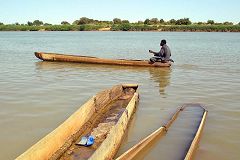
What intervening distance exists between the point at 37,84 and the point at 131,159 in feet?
23.2

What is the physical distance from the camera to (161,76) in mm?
13148

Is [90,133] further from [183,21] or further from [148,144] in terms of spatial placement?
[183,21]

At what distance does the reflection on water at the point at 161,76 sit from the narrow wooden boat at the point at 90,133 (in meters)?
2.95

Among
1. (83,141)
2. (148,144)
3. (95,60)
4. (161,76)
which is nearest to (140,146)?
(148,144)

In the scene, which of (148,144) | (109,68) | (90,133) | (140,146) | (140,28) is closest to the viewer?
(140,146)

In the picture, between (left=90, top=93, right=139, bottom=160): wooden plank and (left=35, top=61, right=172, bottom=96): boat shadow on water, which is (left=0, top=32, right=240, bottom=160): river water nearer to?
(left=35, top=61, right=172, bottom=96): boat shadow on water

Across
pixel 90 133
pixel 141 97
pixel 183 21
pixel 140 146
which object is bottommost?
pixel 141 97

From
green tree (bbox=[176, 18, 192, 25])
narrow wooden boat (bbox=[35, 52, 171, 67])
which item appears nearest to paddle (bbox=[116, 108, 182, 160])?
narrow wooden boat (bbox=[35, 52, 171, 67])

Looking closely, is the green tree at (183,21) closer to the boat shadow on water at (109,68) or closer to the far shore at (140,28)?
the far shore at (140,28)

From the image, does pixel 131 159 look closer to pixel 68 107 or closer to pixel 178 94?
pixel 68 107

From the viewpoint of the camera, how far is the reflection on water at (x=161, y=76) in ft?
36.6

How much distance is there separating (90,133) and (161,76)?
7.52 meters

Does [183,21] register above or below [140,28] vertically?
above

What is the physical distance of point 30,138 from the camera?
243 inches
